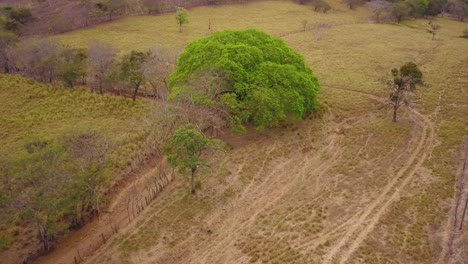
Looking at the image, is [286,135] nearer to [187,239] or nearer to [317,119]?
[317,119]

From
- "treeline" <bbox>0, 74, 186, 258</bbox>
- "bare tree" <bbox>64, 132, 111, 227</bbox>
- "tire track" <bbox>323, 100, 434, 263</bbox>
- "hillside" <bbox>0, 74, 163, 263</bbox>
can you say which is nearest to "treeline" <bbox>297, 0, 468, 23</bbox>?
"tire track" <bbox>323, 100, 434, 263</bbox>

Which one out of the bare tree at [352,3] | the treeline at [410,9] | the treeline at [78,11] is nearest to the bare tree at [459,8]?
the treeline at [410,9]

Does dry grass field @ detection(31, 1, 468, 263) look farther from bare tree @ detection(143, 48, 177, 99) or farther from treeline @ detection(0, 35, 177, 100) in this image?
treeline @ detection(0, 35, 177, 100)

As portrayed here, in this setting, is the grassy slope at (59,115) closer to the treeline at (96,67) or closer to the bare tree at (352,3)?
the treeline at (96,67)

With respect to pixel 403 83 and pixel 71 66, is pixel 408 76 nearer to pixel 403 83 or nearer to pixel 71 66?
pixel 403 83

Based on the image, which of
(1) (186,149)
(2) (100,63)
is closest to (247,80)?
(1) (186,149)

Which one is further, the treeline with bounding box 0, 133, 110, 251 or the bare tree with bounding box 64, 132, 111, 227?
the bare tree with bounding box 64, 132, 111, 227
